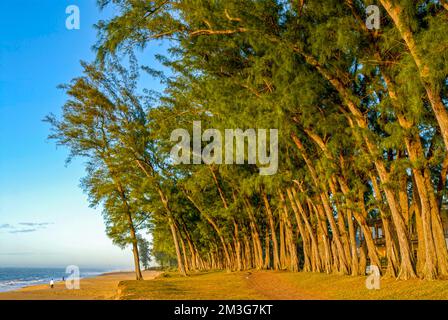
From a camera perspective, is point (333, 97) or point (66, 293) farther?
point (66, 293)

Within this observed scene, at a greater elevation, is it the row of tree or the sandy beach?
the row of tree

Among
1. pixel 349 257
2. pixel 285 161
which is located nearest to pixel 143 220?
pixel 285 161

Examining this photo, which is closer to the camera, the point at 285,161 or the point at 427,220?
the point at 427,220

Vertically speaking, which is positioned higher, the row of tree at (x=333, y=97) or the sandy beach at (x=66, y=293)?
the row of tree at (x=333, y=97)

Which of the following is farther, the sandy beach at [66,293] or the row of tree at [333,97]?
the sandy beach at [66,293]

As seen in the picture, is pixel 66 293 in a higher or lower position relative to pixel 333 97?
lower

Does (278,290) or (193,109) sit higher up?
(193,109)

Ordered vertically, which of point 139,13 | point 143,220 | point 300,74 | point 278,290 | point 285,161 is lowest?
point 278,290

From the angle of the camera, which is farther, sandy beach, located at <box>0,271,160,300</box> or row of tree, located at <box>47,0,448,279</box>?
sandy beach, located at <box>0,271,160,300</box>
